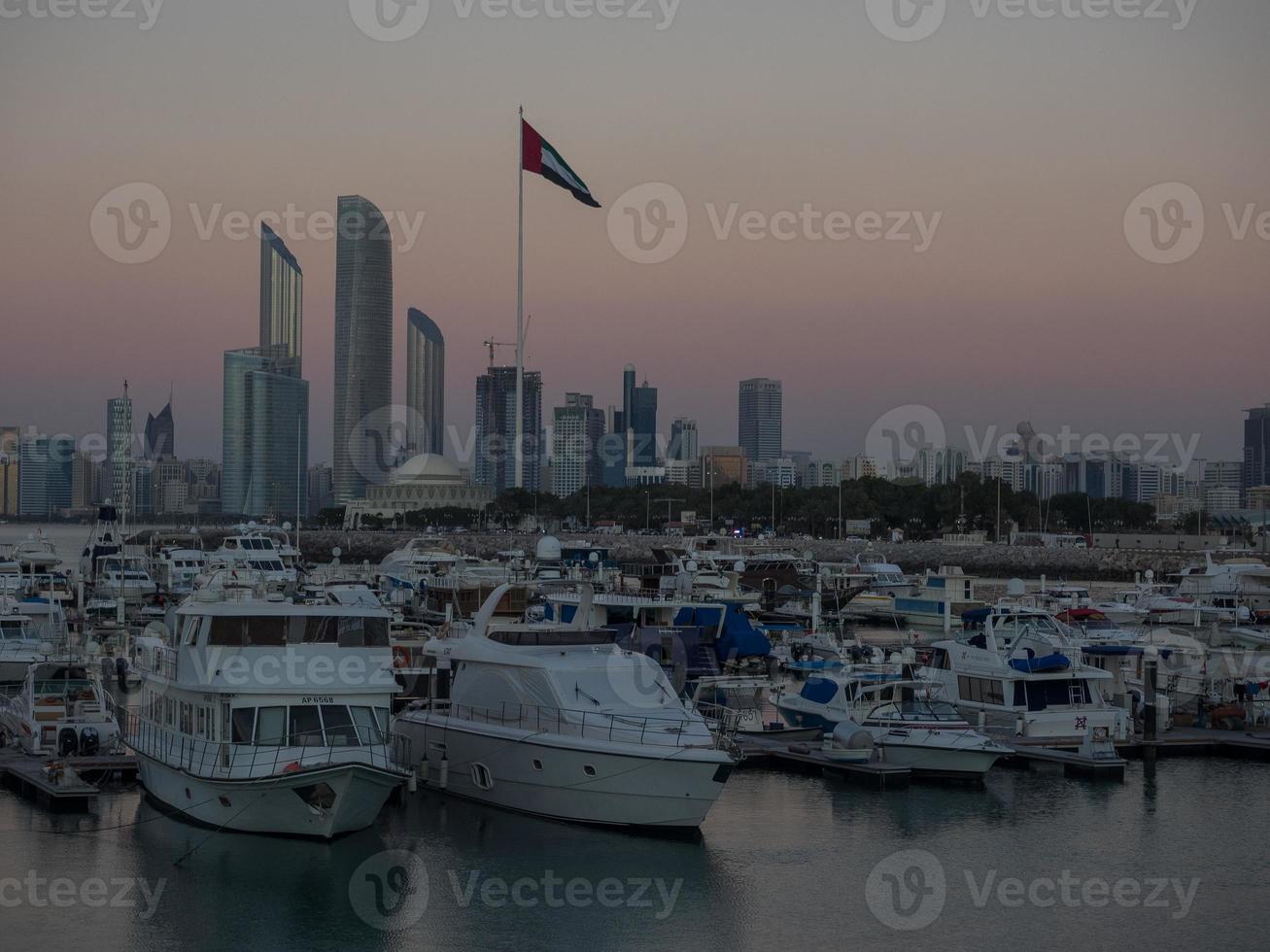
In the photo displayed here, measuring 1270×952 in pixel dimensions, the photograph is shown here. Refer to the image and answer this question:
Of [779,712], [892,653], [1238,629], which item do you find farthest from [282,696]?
[1238,629]

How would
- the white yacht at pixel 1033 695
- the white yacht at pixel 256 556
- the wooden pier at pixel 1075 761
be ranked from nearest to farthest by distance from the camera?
the wooden pier at pixel 1075 761 < the white yacht at pixel 1033 695 < the white yacht at pixel 256 556

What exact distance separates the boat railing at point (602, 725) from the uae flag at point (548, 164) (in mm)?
37843

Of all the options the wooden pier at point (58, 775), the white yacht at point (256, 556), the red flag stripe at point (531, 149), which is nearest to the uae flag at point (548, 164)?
the red flag stripe at point (531, 149)

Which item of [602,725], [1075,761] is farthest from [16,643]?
[1075,761]

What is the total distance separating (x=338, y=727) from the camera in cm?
2002

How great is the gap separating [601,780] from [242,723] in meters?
5.02

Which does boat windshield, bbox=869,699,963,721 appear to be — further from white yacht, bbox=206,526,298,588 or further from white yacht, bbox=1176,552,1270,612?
white yacht, bbox=1176,552,1270,612

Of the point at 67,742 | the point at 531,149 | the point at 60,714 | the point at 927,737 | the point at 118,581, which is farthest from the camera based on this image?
the point at 531,149

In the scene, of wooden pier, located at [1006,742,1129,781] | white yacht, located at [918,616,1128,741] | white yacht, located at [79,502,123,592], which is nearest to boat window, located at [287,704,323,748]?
wooden pier, located at [1006,742,1129,781]

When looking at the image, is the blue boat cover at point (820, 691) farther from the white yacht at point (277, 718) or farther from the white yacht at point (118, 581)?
the white yacht at point (118, 581)

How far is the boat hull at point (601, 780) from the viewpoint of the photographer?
20.9 meters

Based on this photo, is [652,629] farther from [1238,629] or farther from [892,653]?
[1238,629]

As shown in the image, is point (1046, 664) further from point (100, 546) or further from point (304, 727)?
point (100, 546)

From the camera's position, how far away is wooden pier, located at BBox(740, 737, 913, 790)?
81.9 feet
